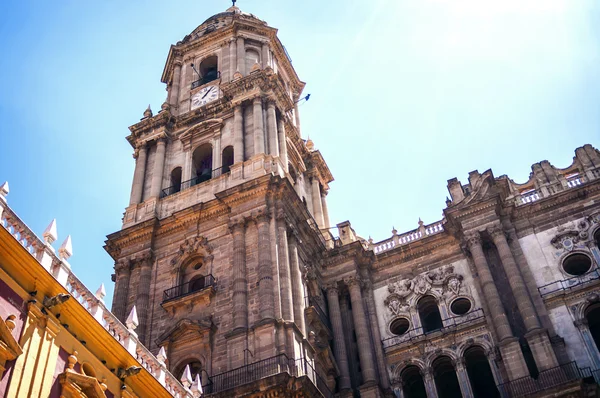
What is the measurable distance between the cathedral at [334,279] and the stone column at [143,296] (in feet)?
0.20

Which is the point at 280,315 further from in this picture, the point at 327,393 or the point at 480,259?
the point at 480,259

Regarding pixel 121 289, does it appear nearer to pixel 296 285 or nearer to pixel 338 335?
pixel 296 285

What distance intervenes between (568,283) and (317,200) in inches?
614

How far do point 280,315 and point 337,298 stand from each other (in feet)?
22.5

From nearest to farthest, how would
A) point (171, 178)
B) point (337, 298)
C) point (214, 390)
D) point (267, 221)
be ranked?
point (214, 390) < point (267, 221) < point (337, 298) < point (171, 178)

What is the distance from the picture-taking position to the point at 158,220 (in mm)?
33469

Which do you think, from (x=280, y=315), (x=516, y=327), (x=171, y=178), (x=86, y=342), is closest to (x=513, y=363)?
(x=516, y=327)

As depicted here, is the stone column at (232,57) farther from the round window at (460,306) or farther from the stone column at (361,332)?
the round window at (460,306)

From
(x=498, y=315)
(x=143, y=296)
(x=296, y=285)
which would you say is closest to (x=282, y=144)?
(x=296, y=285)

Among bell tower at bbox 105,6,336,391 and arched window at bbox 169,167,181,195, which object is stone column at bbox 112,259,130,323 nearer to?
bell tower at bbox 105,6,336,391

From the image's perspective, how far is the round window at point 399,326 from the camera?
105 ft

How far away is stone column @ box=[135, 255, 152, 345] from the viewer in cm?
2945

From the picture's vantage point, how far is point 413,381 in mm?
30469

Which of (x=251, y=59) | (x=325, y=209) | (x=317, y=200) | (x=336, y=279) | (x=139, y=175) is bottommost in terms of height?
(x=336, y=279)
